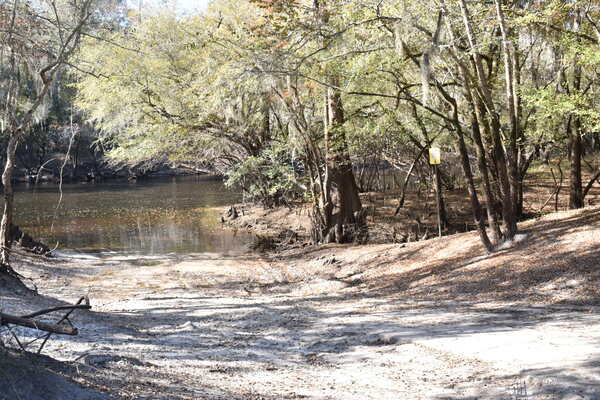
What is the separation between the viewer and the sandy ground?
5.04m

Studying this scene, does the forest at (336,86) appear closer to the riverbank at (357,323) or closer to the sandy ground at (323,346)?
the riverbank at (357,323)

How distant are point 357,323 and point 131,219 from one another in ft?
72.5

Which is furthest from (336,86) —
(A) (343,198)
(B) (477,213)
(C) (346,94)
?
(B) (477,213)

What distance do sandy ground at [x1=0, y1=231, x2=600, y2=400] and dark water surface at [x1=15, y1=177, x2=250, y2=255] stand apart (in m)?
9.36

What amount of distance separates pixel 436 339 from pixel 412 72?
908 cm

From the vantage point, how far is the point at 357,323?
834 centimetres

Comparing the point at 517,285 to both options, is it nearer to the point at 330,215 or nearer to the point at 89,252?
the point at 330,215

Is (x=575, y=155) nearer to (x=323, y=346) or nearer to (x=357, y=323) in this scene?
(x=357, y=323)

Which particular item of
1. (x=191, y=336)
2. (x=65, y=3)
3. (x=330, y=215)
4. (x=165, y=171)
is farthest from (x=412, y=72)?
(x=165, y=171)

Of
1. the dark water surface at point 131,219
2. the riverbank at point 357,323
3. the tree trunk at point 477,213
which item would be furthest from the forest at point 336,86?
the dark water surface at point 131,219

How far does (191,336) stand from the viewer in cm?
786

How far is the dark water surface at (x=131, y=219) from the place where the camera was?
21469mm

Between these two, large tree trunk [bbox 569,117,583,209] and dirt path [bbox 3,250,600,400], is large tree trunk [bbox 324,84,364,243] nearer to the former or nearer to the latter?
large tree trunk [bbox 569,117,583,209]

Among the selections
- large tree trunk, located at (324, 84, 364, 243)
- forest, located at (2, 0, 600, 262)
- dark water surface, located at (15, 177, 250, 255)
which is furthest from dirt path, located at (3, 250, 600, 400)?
dark water surface, located at (15, 177, 250, 255)
